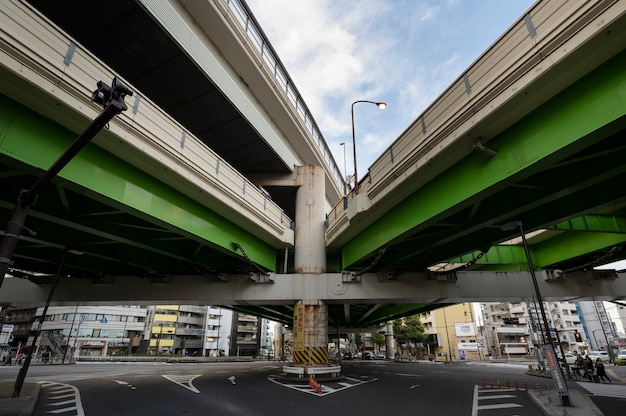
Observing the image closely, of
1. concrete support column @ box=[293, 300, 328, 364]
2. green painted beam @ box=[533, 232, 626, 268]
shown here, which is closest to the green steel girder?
green painted beam @ box=[533, 232, 626, 268]

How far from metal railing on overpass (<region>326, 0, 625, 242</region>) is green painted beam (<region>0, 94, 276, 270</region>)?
768 centimetres

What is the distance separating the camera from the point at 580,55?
21.0 ft

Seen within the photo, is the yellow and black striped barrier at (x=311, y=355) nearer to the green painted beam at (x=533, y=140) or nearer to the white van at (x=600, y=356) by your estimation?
the green painted beam at (x=533, y=140)

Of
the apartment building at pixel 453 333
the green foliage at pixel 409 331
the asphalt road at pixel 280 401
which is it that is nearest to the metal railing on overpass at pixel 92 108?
the asphalt road at pixel 280 401

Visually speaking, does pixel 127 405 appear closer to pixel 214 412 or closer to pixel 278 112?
pixel 214 412

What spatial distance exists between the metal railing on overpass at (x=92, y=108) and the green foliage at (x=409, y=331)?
208ft

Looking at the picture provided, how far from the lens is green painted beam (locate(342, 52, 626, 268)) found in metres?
6.42

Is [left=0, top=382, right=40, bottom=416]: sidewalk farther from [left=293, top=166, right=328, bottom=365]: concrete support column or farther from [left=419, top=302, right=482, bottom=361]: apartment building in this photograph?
[left=419, top=302, right=482, bottom=361]: apartment building

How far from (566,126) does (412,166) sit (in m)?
4.32

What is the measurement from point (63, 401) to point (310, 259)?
12.8m

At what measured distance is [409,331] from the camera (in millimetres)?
67625

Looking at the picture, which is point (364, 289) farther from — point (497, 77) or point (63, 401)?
point (63, 401)

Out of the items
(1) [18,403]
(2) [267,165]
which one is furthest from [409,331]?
(1) [18,403]

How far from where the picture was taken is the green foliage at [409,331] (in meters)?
66.9
